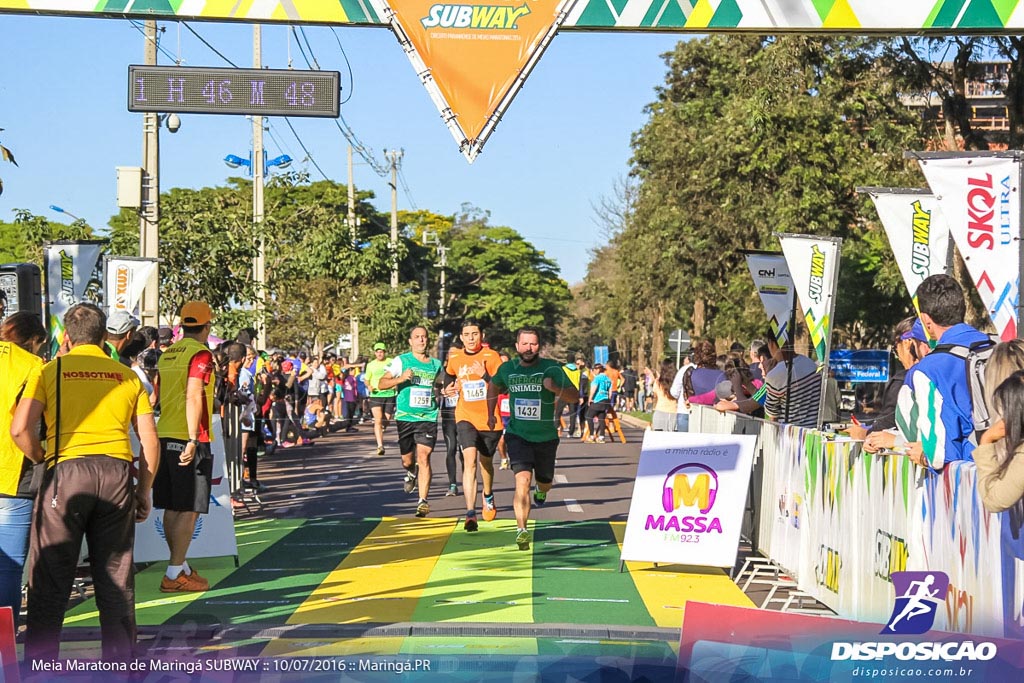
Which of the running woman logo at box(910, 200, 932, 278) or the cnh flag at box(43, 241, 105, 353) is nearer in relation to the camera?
the running woman logo at box(910, 200, 932, 278)

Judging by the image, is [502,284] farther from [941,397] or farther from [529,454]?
[941,397]

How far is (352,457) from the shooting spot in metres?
25.8

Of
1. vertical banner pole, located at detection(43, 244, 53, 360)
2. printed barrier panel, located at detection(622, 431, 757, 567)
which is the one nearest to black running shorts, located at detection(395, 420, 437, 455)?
vertical banner pole, located at detection(43, 244, 53, 360)

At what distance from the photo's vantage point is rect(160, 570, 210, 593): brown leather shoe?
33.6ft

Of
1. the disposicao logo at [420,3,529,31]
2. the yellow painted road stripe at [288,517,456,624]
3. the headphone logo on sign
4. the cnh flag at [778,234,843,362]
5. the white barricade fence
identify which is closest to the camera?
the white barricade fence

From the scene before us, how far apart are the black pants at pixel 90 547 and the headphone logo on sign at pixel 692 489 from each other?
16.9ft

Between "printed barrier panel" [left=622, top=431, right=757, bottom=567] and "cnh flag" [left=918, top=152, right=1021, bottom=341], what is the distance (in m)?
3.02

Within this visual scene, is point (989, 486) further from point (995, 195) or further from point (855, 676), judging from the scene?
point (995, 195)

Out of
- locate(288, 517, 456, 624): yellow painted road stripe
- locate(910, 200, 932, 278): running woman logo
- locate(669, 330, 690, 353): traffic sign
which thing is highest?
locate(910, 200, 932, 278): running woman logo

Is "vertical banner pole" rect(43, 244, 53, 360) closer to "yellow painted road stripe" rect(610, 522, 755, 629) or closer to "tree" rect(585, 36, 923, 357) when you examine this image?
"yellow painted road stripe" rect(610, 522, 755, 629)

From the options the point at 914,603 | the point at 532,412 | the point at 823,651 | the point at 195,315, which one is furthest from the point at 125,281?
the point at 823,651

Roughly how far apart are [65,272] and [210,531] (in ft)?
17.1

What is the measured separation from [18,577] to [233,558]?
16.1 feet

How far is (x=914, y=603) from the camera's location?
12.9 ft
